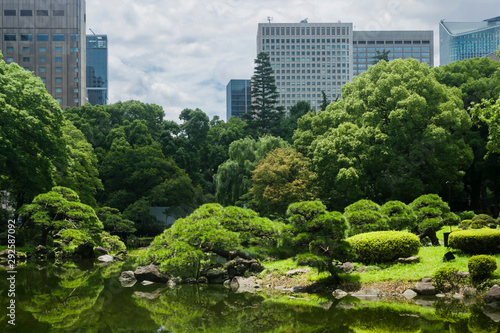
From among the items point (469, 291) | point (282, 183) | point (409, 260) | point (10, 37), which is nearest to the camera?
point (469, 291)

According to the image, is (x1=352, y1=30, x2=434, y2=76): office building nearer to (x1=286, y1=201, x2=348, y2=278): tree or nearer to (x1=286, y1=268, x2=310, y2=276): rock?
(x1=286, y1=268, x2=310, y2=276): rock

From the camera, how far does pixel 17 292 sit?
11250mm

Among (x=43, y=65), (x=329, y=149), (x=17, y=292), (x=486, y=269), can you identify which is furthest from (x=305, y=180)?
(x=43, y=65)

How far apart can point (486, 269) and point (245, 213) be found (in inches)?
290

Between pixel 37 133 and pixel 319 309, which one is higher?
pixel 37 133

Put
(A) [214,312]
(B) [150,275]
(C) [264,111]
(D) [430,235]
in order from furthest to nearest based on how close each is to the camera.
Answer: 1. (C) [264,111]
2. (D) [430,235]
3. (B) [150,275]
4. (A) [214,312]

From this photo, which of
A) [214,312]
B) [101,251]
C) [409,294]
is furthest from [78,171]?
[409,294]

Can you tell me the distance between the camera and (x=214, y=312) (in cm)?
931

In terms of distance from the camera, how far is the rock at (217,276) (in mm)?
13531

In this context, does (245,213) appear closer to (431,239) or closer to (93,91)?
(431,239)

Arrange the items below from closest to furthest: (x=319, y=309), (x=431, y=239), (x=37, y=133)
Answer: (x=319, y=309) → (x=431, y=239) → (x=37, y=133)

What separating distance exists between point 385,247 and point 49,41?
63.5m

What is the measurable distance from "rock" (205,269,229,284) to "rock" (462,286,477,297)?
6.60m

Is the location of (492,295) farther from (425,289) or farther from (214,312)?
(214,312)
